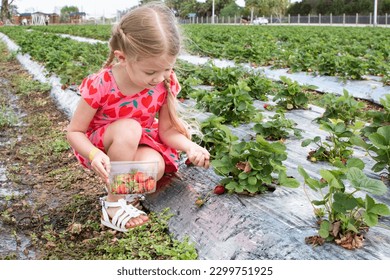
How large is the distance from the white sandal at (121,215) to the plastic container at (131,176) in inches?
6.1

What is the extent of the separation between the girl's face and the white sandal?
673 mm

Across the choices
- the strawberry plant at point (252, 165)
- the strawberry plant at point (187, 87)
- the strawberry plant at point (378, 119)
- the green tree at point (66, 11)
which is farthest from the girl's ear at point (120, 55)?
the green tree at point (66, 11)

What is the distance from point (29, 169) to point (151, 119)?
1455 millimetres

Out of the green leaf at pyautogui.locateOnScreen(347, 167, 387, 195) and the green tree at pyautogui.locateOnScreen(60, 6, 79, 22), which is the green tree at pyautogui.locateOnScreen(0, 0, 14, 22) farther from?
the green leaf at pyautogui.locateOnScreen(347, 167, 387, 195)

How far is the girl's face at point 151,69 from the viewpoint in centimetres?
242

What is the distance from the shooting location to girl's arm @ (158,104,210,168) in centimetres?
260

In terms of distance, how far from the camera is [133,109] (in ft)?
9.21

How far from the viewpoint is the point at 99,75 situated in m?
2.73

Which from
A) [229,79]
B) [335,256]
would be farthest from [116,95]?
[229,79]

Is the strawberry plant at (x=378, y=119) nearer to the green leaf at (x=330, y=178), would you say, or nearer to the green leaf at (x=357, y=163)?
the green leaf at (x=357, y=163)

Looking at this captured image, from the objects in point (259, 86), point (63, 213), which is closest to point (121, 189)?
point (63, 213)

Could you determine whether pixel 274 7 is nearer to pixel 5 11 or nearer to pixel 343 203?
pixel 5 11

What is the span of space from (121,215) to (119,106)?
59 centimetres
